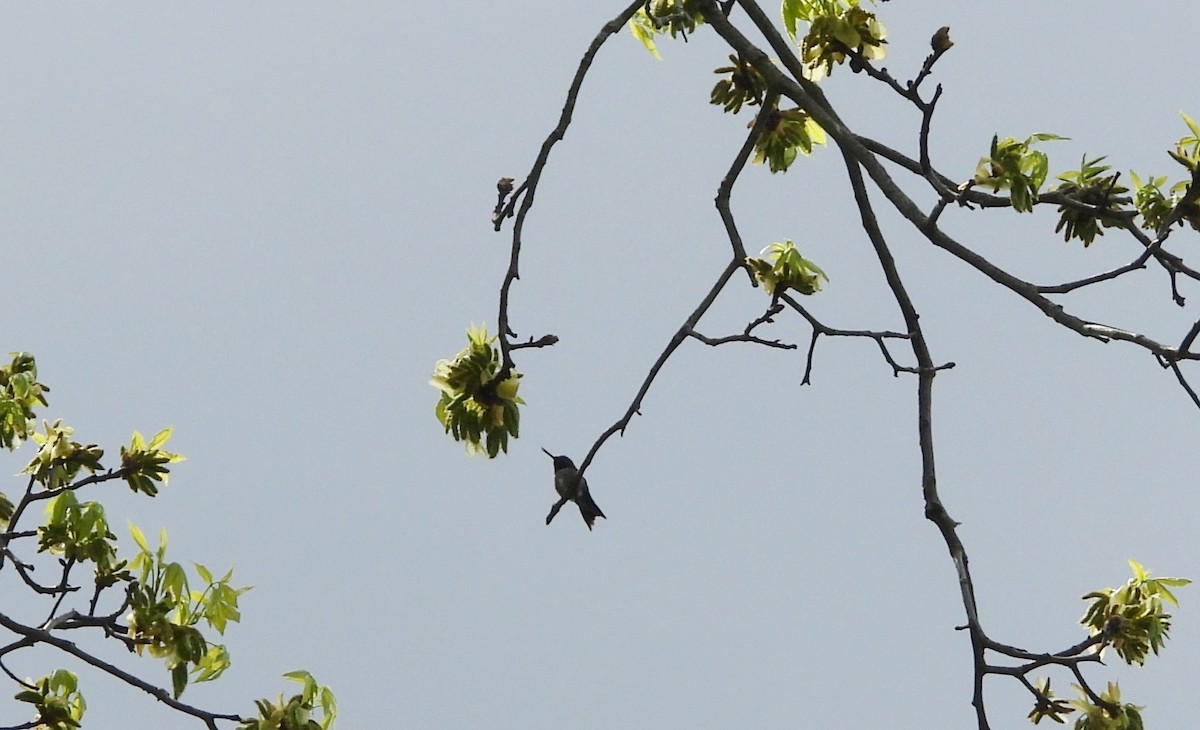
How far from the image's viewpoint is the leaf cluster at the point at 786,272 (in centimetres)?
383

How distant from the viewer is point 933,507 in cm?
361

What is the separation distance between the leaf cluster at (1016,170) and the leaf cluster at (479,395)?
1389 mm

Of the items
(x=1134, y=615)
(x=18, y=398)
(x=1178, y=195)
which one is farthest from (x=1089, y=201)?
(x=18, y=398)

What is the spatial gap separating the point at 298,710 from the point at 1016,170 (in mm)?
2444

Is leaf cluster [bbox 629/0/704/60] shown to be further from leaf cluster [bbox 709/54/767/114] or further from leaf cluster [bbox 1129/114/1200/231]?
leaf cluster [bbox 1129/114/1200/231]

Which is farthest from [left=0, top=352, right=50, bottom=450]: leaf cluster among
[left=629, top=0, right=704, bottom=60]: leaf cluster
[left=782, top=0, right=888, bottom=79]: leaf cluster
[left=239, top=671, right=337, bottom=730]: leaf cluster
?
[left=782, top=0, right=888, bottom=79]: leaf cluster

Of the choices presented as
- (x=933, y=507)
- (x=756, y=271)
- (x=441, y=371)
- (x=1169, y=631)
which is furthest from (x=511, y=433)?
(x=1169, y=631)

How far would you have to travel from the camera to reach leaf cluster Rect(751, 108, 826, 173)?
167 inches

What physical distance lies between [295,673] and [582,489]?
3.64 feet

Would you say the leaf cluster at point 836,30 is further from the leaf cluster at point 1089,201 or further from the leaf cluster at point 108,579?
the leaf cluster at point 108,579

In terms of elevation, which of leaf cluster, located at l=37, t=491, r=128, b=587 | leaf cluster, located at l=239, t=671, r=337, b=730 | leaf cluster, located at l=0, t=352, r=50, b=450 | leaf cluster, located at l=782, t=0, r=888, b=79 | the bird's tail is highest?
leaf cluster, located at l=782, t=0, r=888, b=79

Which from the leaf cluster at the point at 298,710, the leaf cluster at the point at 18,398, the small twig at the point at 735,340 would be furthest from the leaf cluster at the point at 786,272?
the leaf cluster at the point at 18,398

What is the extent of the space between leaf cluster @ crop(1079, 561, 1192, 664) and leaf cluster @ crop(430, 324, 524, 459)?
1722mm

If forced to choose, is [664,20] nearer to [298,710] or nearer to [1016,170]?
[1016,170]
